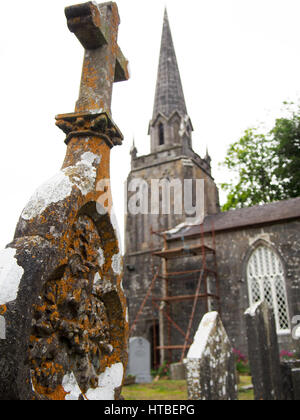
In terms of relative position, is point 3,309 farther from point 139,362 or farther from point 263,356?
point 139,362

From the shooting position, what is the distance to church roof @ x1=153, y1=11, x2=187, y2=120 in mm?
31317

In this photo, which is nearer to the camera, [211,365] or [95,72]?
[95,72]

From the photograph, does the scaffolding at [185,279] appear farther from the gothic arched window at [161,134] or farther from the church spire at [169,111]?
the gothic arched window at [161,134]

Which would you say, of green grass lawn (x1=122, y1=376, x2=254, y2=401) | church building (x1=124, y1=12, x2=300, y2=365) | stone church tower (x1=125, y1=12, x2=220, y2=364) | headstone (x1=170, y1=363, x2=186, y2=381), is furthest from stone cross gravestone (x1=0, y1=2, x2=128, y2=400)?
stone church tower (x1=125, y1=12, x2=220, y2=364)

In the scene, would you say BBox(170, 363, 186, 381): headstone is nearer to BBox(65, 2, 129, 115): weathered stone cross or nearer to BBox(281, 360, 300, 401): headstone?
BBox(281, 360, 300, 401): headstone

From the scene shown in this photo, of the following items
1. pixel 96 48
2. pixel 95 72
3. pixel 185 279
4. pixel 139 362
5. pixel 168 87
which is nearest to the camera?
pixel 95 72

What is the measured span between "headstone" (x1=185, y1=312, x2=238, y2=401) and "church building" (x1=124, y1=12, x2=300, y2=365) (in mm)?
11675

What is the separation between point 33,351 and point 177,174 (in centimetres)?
2451

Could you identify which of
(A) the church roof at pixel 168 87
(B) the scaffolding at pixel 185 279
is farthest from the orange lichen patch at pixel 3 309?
(A) the church roof at pixel 168 87

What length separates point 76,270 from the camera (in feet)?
7.22

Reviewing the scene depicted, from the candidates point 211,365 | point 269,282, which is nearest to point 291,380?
point 211,365

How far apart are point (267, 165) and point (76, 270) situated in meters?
28.2

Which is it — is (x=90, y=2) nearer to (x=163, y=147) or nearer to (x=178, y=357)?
(x=178, y=357)

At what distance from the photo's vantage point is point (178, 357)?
1872 centimetres
